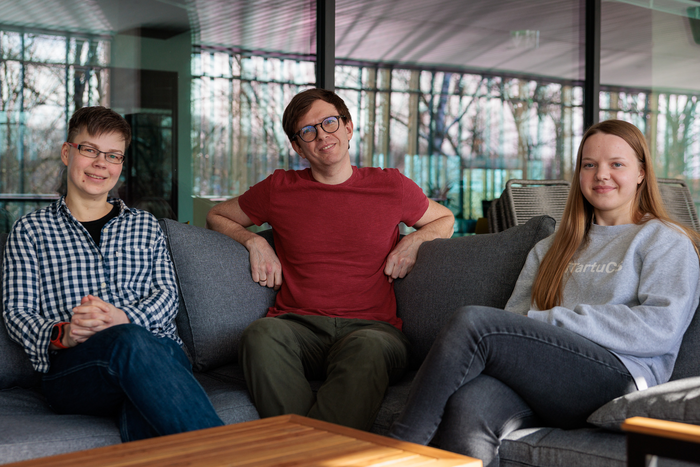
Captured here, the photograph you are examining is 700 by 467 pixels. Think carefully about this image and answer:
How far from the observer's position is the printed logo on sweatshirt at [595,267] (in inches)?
69.0

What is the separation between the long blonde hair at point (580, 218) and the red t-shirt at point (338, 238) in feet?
1.86

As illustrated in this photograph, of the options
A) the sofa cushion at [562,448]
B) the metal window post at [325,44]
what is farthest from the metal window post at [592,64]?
the sofa cushion at [562,448]

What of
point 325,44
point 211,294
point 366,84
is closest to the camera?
point 211,294

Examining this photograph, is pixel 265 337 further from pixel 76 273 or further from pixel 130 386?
pixel 76 273

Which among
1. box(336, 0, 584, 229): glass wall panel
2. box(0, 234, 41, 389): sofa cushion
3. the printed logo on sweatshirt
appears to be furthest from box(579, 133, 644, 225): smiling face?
box(336, 0, 584, 229): glass wall panel

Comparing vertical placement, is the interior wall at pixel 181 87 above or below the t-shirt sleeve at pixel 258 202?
above

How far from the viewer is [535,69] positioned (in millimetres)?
4715

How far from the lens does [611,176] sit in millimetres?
1840

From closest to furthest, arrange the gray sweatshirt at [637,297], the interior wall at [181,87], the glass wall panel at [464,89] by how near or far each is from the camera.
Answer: the gray sweatshirt at [637,297]
the interior wall at [181,87]
the glass wall panel at [464,89]

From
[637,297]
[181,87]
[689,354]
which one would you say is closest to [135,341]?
[637,297]

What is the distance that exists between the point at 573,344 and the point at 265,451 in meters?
0.83

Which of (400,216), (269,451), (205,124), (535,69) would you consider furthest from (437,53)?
(269,451)

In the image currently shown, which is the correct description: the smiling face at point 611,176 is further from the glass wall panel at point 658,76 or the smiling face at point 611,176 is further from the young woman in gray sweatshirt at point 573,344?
the glass wall panel at point 658,76

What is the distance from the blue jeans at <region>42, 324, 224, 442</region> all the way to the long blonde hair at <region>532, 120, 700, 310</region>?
3.11 ft
